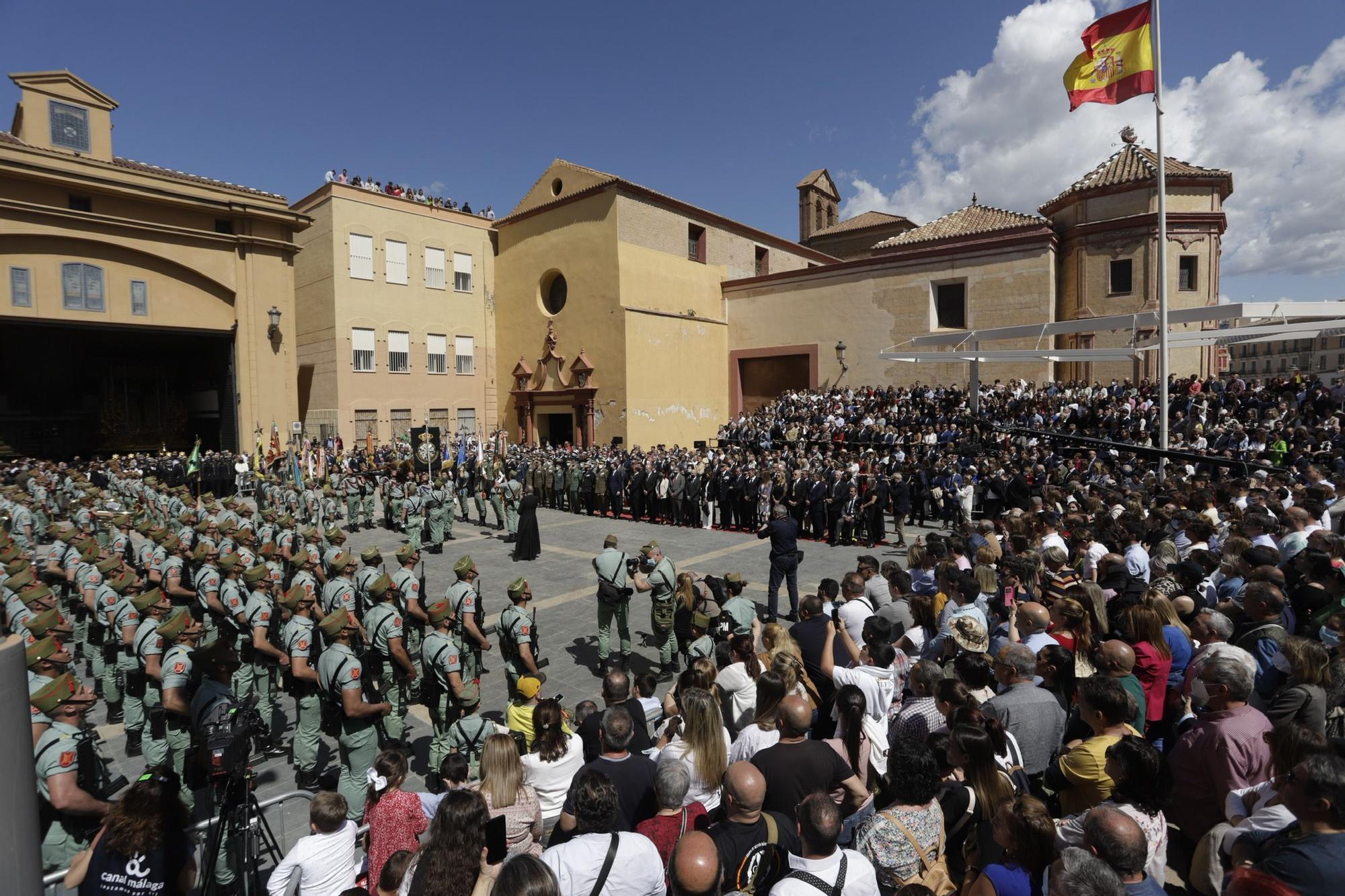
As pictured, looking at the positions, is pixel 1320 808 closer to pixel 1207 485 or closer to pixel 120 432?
pixel 1207 485

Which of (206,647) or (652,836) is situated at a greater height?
(206,647)

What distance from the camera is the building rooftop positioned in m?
24.7

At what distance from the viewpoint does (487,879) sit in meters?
2.98

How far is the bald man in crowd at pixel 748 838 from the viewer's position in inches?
112

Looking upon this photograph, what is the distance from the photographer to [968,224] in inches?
1037

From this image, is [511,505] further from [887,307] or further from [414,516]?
[887,307]

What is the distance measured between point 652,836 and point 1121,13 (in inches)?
605

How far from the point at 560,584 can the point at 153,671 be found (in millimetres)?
6860

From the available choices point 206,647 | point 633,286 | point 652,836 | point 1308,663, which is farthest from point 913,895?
point 633,286

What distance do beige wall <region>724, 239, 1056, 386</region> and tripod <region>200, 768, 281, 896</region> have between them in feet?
83.0

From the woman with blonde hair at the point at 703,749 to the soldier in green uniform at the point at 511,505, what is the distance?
1333 cm

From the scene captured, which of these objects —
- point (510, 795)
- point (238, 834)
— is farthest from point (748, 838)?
point (238, 834)

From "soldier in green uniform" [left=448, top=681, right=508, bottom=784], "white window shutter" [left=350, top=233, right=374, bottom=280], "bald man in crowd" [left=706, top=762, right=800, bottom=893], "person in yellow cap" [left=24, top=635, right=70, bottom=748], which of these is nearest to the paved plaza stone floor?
"soldier in green uniform" [left=448, top=681, right=508, bottom=784]

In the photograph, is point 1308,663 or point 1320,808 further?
point 1308,663
